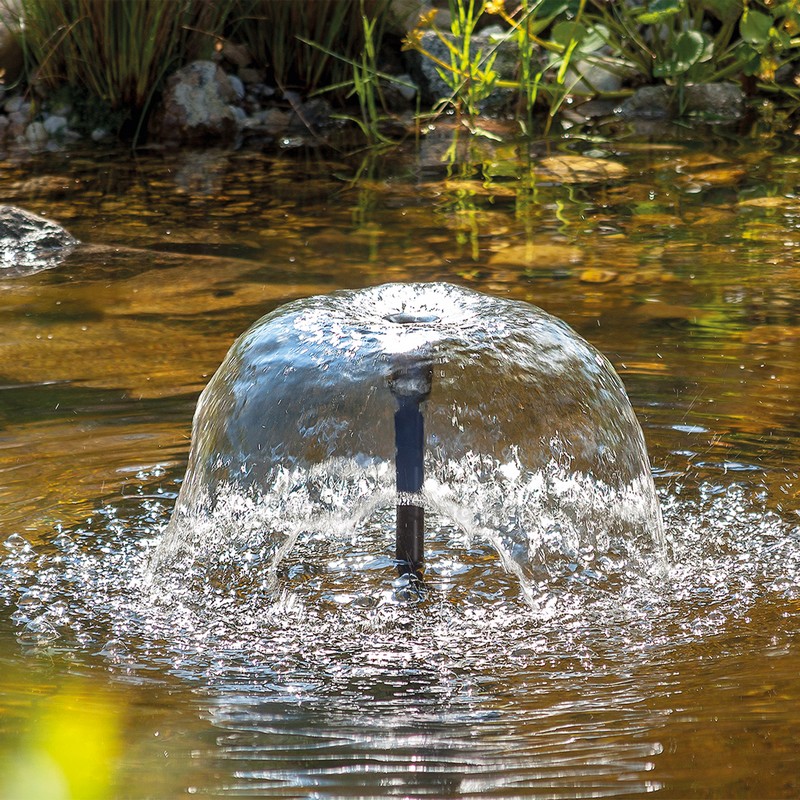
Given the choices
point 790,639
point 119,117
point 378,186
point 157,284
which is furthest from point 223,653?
point 119,117

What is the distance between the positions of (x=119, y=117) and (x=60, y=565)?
523 centimetres

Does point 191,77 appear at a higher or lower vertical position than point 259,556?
higher

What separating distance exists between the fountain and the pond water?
0.28ft

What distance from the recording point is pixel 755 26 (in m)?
6.43

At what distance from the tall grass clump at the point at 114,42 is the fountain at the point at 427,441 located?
4.81 m

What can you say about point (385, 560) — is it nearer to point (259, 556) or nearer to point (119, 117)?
point (259, 556)

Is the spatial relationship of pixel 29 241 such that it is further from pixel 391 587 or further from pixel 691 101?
pixel 691 101

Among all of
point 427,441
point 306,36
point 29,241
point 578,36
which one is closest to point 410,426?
point 427,441

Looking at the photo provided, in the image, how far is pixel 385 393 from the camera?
229 centimetres

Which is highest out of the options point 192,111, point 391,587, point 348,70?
point 348,70

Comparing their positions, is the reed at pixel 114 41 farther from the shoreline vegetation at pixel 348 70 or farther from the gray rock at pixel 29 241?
the gray rock at pixel 29 241

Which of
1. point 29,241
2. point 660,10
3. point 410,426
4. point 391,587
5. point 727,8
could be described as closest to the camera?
point 410,426

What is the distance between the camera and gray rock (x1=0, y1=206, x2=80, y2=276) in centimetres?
473

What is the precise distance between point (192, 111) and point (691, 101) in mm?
2865
